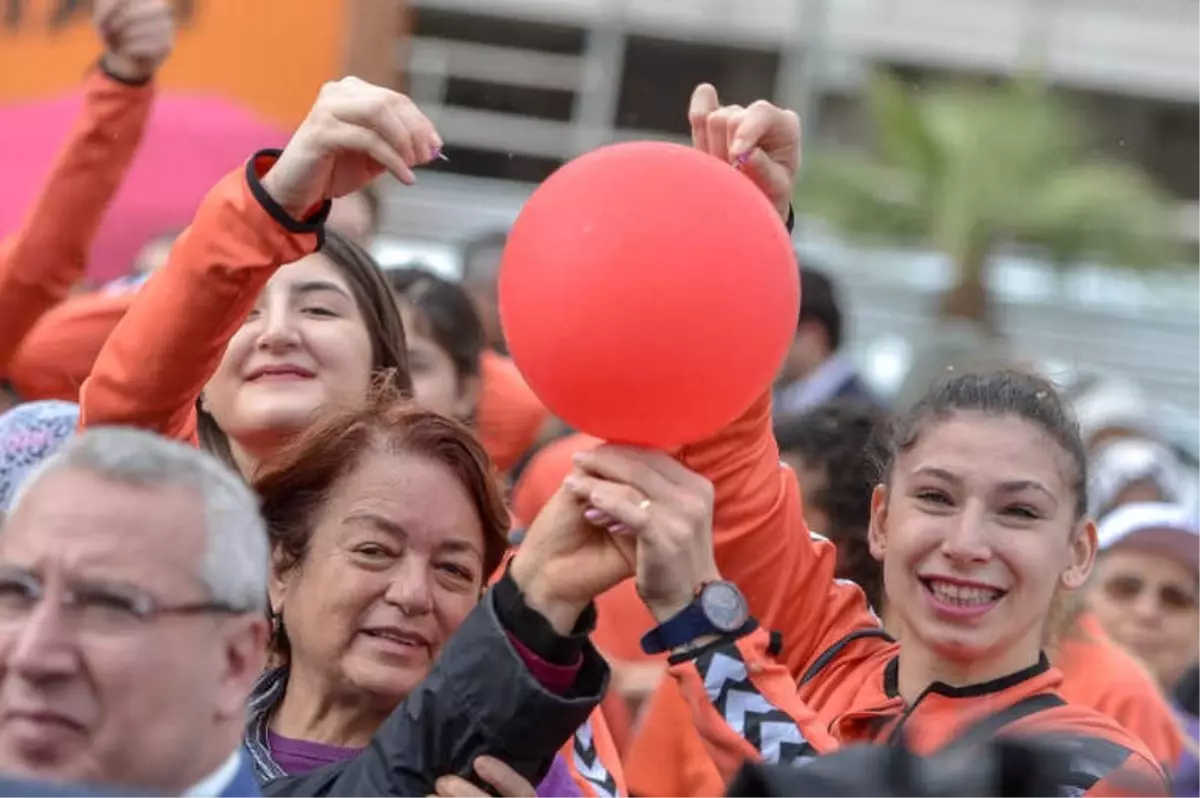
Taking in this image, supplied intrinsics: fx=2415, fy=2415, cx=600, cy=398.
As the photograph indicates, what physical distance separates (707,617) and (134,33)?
1962mm

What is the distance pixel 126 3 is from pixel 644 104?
61.6 ft

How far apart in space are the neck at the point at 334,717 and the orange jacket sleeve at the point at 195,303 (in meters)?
0.44

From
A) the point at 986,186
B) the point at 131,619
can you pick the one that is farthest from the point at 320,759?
the point at 986,186

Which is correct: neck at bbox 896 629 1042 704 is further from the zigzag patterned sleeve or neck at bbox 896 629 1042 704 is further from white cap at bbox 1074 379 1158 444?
white cap at bbox 1074 379 1158 444

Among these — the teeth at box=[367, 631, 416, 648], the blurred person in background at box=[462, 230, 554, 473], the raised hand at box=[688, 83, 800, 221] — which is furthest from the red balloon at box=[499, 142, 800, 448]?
the blurred person in background at box=[462, 230, 554, 473]

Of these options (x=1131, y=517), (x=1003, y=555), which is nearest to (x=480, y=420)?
(x=1131, y=517)

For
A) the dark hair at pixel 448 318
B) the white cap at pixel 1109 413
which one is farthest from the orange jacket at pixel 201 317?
the white cap at pixel 1109 413

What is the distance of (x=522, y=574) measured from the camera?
9.12ft

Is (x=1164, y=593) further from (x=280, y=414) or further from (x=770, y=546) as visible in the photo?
(x=280, y=414)

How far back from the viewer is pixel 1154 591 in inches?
235

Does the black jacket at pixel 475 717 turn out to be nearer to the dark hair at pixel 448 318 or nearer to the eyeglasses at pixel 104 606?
the eyeglasses at pixel 104 606

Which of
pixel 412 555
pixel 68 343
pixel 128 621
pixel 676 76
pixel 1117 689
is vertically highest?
pixel 128 621

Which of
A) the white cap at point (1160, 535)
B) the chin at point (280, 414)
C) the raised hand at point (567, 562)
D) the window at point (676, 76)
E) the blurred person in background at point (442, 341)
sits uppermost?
the raised hand at point (567, 562)

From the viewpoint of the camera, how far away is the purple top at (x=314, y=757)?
10.5 ft
